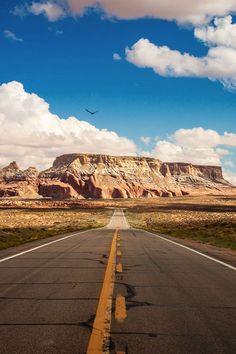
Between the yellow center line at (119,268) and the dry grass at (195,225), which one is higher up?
the yellow center line at (119,268)

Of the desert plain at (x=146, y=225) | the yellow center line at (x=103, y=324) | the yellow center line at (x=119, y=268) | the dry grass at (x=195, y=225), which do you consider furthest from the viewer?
the dry grass at (x=195, y=225)

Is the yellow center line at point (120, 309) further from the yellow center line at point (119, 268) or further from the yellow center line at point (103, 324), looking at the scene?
the yellow center line at point (119, 268)

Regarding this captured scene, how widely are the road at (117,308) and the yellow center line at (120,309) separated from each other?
0.05ft

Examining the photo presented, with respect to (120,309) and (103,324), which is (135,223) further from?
(103,324)

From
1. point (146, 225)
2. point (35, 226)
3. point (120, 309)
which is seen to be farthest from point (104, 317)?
point (146, 225)

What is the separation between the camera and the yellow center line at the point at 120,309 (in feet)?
20.2

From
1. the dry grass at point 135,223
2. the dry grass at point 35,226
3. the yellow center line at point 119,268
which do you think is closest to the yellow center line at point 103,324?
the yellow center line at point 119,268

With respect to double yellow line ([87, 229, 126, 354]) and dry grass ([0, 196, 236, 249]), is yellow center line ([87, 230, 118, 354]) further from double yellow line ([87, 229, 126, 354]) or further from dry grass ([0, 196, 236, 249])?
dry grass ([0, 196, 236, 249])

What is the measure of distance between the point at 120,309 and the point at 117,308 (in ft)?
0.24

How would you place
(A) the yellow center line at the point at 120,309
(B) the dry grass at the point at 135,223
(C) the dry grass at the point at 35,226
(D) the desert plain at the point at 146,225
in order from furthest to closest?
1. (B) the dry grass at the point at 135,223
2. (C) the dry grass at the point at 35,226
3. (D) the desert plain at the point at 146,225
4. (A) the yellow center line at the point at 120,309

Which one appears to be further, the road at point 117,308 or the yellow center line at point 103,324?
the road at point 117,308

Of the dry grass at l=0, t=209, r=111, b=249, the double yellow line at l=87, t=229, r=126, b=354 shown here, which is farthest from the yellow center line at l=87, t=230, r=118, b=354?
the dry grass at l=0, t=209, r=111, b=249

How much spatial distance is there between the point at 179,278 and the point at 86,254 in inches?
246

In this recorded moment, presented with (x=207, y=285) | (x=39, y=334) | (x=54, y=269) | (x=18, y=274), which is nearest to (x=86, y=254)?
(x=54, y=269)
